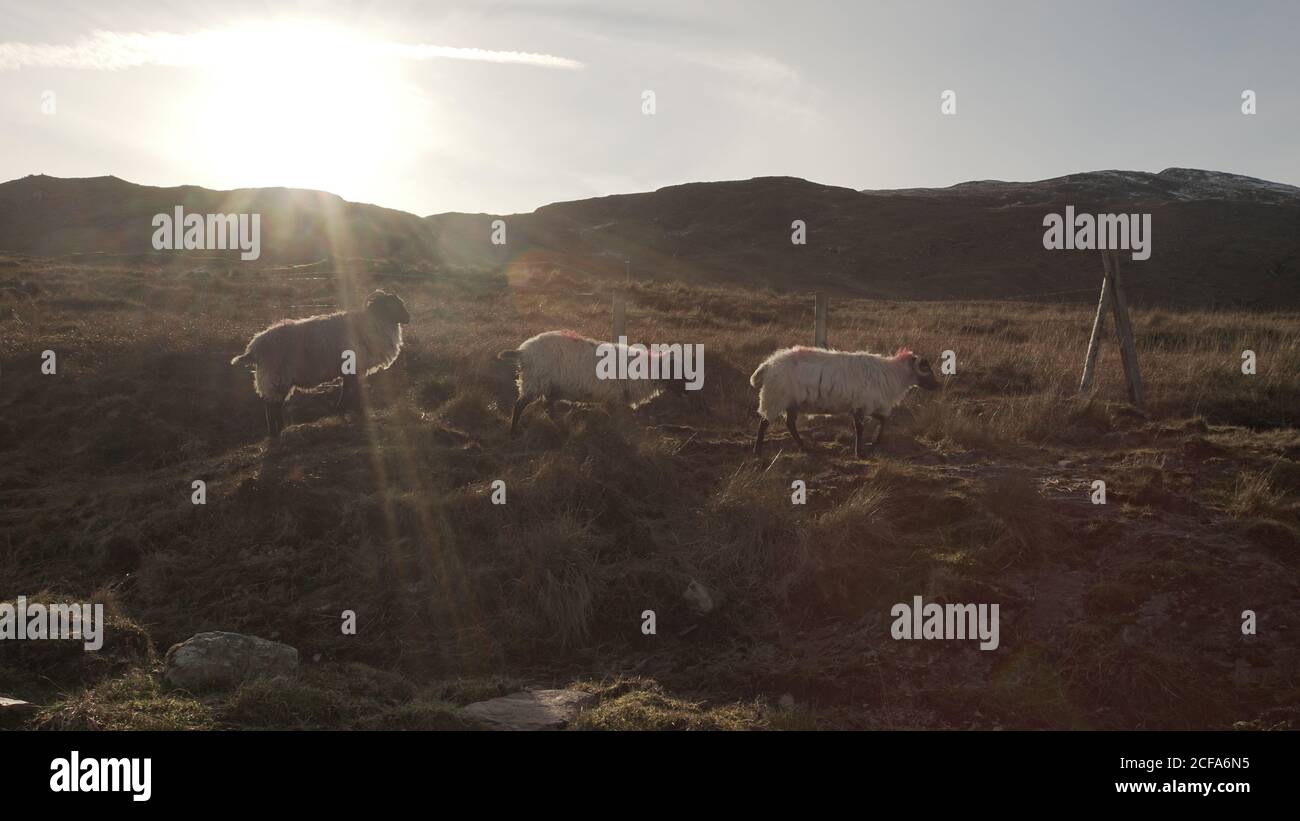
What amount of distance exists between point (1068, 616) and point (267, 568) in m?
6.76

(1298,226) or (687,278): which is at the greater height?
(1298,226)

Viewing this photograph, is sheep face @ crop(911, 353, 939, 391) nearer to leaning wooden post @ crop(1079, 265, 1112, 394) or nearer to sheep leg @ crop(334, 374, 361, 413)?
leaning wooden post @ crop(1079, 265, 1112, 394)

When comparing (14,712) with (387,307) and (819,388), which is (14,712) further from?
(387,307)

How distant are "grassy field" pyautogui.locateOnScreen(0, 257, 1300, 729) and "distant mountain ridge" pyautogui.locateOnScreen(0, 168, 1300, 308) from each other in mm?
25094

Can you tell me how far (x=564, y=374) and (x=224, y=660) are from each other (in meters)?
6.33

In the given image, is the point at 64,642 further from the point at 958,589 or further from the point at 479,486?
the point at 958,589

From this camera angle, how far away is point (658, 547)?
7.72 m

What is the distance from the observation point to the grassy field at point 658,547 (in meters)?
5.61

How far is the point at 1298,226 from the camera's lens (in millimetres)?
63344

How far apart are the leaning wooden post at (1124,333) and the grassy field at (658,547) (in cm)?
41
